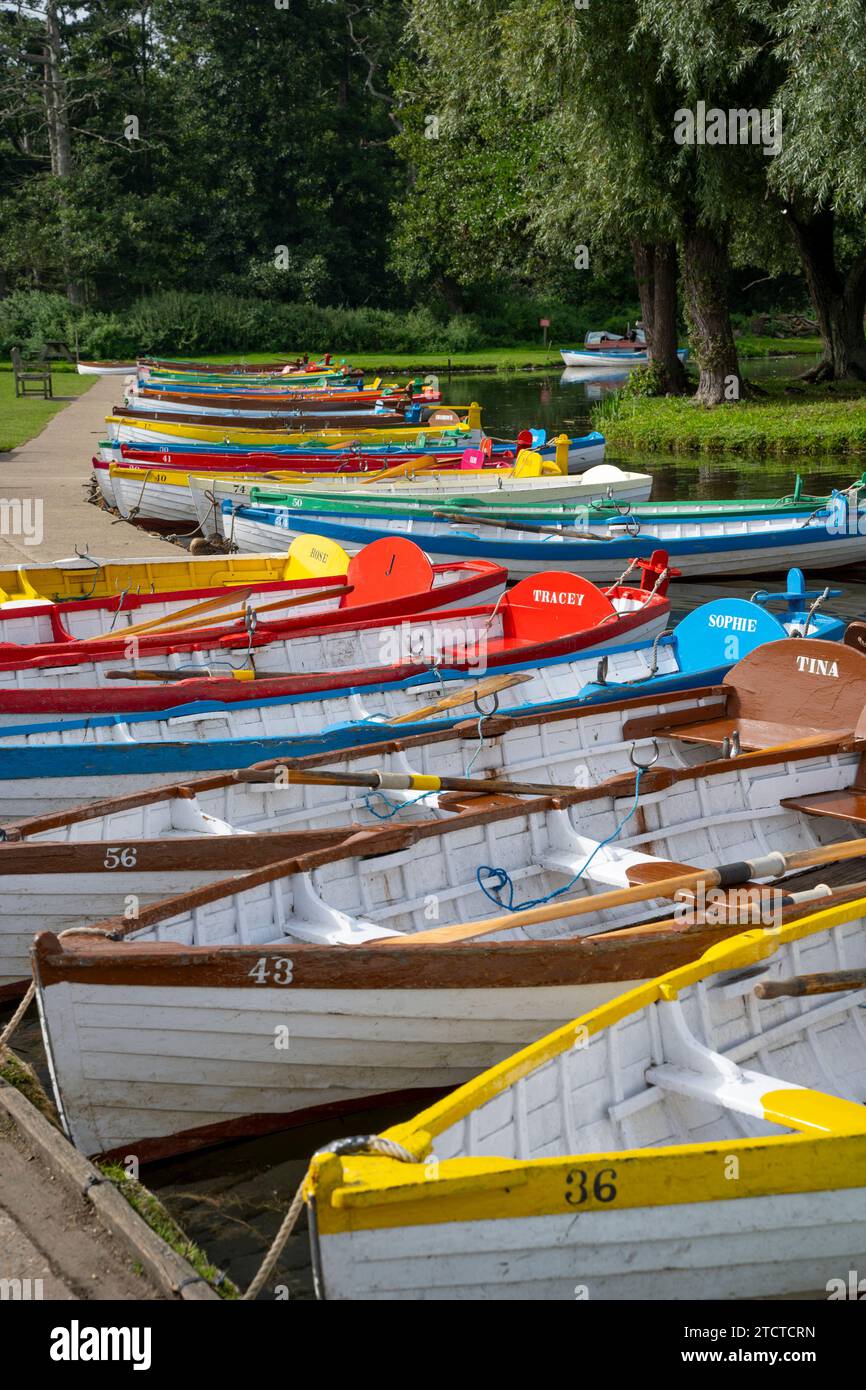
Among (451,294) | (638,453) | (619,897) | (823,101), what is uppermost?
(451,294)

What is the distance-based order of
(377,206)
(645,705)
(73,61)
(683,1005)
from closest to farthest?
(683,1005) < (645,705) < (73,61) < (377,206)

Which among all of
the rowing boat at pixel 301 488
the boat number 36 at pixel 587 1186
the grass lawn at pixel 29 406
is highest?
the grass lawn at pixel 29 406

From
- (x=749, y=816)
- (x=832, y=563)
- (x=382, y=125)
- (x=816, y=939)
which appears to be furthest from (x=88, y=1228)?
(x=382, y=125)

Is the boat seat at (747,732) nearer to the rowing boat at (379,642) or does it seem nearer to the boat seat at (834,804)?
the boat seat at (834,804)

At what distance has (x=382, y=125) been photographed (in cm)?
6400

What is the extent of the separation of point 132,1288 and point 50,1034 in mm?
1127

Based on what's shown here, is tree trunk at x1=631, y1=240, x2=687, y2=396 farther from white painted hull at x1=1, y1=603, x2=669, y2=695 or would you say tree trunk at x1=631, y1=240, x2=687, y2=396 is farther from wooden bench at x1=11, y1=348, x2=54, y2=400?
white painted hull at x1=1, y1=603, x2=669, y2=695

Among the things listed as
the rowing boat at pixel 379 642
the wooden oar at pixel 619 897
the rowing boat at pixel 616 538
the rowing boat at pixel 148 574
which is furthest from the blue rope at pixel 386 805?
the rowing boat at pixel 616 538

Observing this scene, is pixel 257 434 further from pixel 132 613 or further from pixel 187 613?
pixel 187 613

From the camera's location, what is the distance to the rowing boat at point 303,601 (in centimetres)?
1082

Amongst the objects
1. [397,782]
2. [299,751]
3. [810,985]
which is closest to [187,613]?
[299,751]

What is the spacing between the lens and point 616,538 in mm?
15555

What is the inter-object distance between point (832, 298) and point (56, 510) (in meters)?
20.3

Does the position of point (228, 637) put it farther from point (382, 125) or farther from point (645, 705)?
point (382, 125)
